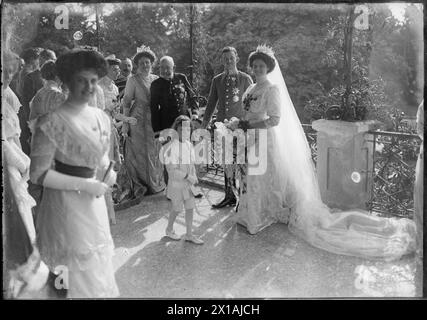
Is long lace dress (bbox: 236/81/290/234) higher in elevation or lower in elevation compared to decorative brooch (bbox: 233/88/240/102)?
lower

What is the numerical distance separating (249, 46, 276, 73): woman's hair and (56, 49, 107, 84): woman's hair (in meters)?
1.66

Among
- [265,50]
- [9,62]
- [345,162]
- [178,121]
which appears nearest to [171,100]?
[178,121]

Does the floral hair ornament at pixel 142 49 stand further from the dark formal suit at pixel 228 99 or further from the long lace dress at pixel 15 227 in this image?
the long lace dress at pixel 15 227

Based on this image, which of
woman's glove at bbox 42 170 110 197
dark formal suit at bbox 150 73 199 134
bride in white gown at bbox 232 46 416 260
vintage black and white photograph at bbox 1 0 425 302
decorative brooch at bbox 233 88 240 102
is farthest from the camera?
decorative brooch at bbox 233 88 240 102

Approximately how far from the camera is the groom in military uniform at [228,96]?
4297mm

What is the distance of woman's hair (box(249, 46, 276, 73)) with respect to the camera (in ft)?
12.2

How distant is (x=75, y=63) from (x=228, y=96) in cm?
215

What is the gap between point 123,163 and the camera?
4656mm

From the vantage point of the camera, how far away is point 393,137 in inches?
156

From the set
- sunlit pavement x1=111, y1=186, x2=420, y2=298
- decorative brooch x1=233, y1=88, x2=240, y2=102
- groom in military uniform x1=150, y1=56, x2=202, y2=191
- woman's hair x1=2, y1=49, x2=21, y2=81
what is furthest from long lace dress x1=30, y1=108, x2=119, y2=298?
decorative brooch x1=233, y1=88, x2=240, y2=102

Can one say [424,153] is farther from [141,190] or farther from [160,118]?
[141,190]

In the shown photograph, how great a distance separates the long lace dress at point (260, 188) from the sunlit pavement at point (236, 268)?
0.23m

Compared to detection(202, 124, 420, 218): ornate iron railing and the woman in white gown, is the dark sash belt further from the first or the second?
detection(202, 124, 420, 218): ornate iron railing
